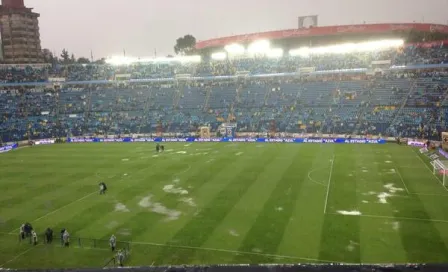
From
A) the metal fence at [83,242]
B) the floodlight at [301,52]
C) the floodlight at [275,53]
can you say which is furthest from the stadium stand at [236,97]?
the metal fence at [83,242]

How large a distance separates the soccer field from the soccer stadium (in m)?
0.15

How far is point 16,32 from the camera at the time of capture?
140125 millimetres

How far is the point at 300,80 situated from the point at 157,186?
Result: 5342 centimetres

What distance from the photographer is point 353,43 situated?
81.2 meters

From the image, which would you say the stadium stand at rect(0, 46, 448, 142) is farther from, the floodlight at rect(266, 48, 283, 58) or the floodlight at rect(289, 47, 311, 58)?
the floodlight at rect(266, 48, 283, 58)

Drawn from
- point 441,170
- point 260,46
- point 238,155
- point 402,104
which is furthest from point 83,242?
point 260,46

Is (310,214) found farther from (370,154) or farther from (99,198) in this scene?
(370,154)

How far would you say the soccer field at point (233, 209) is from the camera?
20703 mm

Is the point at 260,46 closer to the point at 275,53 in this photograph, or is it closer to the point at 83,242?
the point at 275,53

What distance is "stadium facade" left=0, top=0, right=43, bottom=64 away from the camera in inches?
5487

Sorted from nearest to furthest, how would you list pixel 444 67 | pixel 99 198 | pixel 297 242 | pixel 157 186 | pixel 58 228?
pixel 297 242, pixel 58 228, pixel 99 198, pixel 157 186, pixel 444 67

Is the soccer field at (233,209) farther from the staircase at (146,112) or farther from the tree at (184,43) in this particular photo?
the tree at (184,43)

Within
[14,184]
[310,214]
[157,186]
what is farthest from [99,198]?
[310,214]

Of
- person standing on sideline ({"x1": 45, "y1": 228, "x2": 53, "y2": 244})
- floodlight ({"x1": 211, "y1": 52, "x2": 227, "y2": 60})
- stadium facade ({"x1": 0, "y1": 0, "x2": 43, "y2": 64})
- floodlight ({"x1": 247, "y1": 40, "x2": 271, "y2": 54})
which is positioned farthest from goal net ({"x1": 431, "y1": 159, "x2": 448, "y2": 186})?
stadium facade ({"x1": 0, "y1": 0, "x2": 43, "y2": 64})
